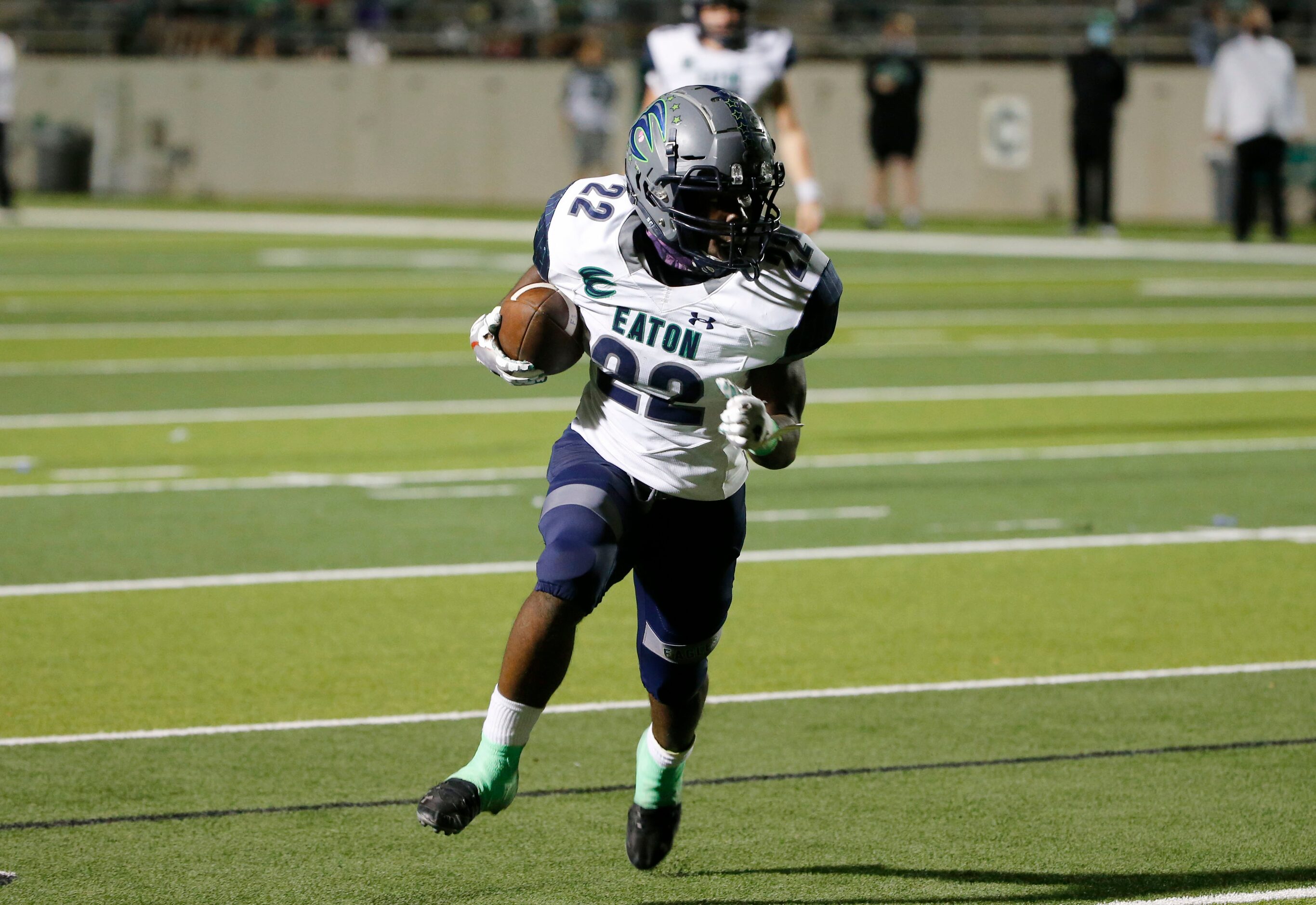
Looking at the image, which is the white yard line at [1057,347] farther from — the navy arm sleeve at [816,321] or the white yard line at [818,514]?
the navy arm sleeve at [816,321]

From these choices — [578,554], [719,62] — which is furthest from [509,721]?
[719,62]

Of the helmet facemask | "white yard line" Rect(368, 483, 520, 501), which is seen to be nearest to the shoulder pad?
the helmet facemask

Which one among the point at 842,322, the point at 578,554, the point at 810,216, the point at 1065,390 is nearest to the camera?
the point at 578,554

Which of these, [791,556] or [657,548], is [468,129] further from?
[657,548]

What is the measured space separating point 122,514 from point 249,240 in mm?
15234

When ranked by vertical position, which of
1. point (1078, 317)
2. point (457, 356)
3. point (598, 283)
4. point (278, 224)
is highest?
point (598, 283)

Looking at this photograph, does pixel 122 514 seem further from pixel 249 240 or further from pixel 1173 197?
pixel 1173 197

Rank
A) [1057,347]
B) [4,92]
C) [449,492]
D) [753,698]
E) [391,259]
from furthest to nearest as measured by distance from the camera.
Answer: [4,92]
[391,259]
[1057,347]
[449,492]
[753,698]

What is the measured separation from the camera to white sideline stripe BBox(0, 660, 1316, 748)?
17.6ft

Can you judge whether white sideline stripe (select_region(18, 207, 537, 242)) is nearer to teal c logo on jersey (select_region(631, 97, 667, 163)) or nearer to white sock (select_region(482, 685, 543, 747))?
teal c logo on jersey (select_region(631, 97, 667, 163))

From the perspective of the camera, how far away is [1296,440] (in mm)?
10469

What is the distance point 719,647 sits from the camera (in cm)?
645

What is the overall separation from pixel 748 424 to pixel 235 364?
390 inches

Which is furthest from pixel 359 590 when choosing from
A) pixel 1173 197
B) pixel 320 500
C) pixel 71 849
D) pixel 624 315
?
pixel 1173 197
